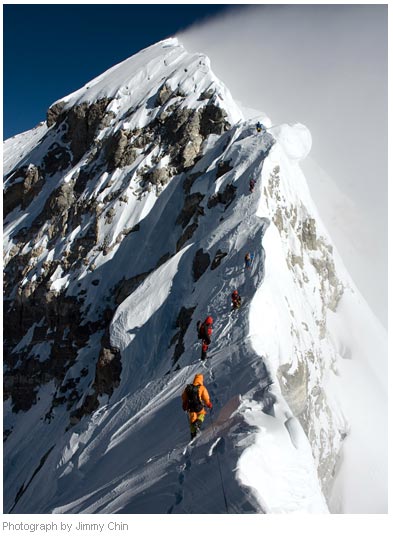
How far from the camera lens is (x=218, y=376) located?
1349cm

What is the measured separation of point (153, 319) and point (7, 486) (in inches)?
624

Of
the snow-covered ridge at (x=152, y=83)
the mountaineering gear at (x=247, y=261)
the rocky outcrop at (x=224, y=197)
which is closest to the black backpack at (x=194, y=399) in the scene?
the mountaineering gear at (x=247, y=261)

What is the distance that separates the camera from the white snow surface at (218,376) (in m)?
9.30

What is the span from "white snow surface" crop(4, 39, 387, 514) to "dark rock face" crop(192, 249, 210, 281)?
48 centimetres

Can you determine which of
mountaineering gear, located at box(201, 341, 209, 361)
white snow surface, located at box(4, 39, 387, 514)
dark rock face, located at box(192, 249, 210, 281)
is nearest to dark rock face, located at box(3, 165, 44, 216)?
white snow surface, located at box(4, 39, 387, 514)

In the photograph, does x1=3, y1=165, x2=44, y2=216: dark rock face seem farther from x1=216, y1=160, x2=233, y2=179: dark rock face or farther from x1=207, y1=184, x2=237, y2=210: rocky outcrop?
x1=207, y1=184, x2=237, y2=210: rocky outcrop

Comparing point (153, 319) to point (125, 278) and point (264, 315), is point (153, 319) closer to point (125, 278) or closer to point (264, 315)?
point (264, 315)

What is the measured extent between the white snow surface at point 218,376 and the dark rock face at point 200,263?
0.48m

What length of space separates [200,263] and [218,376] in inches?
449

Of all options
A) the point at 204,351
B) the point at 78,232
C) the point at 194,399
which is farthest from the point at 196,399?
the point at 78,232

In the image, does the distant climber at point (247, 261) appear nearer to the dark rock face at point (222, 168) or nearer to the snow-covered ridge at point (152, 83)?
the dark rock face at point (222, 168)

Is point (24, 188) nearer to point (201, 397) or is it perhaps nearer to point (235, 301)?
point (235, 301)

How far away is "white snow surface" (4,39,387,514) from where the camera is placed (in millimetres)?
9305

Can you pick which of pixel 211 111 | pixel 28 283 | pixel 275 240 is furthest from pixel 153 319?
pixel 211 111
